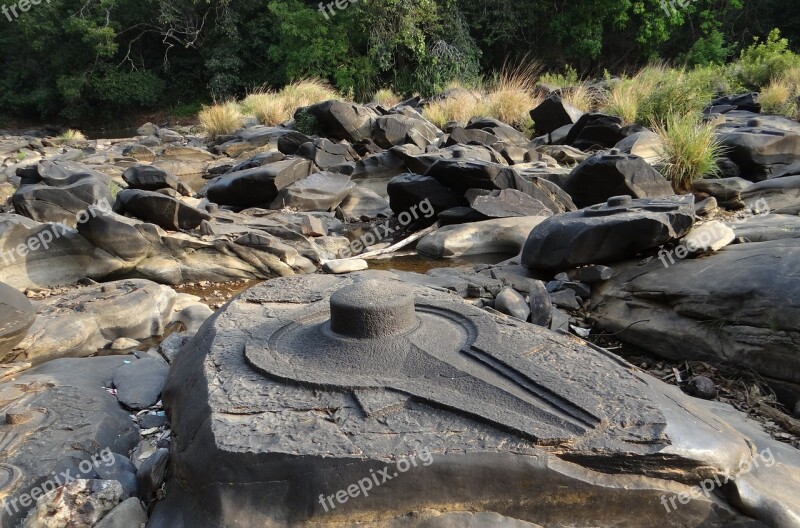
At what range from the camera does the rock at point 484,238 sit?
6234 millimetres

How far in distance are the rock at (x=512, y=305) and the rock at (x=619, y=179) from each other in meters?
2.83

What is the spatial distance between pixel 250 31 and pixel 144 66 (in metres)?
5.80

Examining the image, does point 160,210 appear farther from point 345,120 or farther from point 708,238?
point 345,120

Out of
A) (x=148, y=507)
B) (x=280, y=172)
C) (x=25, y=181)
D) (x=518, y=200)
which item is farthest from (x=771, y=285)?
(x=25, y=181)

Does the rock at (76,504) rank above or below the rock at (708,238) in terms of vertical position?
below

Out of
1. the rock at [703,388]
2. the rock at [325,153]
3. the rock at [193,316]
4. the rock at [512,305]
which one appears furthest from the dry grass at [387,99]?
the rock at [703,388]

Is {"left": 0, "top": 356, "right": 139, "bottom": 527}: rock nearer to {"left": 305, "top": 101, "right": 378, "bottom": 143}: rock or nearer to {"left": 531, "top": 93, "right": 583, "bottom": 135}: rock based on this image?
{"left": 305, "top": 101, "right": 378, "bottom": 143}: rock

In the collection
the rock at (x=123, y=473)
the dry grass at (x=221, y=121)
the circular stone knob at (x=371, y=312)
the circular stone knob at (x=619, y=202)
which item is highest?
the circular stone knob at (x=371, y=312)

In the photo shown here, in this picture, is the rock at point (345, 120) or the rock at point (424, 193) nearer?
the rock at point (424, 193)

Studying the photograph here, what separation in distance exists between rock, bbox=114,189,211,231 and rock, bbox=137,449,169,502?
4089 millimetres

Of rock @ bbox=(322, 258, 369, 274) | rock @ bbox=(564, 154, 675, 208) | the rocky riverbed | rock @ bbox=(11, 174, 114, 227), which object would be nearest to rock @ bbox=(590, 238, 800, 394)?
the rocky riverbed

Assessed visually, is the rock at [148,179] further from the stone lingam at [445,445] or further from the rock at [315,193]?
the stone lingam at [445,445]

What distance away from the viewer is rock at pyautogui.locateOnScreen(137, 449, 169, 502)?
232 centimetres

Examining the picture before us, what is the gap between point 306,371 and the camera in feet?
7.70
